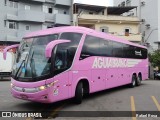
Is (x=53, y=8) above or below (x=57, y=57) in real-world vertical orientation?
above

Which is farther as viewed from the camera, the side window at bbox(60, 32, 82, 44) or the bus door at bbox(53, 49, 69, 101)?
the side window at bbox(60, 32, 82, 44)

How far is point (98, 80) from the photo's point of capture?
1423 cm

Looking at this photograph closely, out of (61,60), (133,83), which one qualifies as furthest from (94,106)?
(133,83)

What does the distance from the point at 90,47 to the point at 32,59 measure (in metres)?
3.57

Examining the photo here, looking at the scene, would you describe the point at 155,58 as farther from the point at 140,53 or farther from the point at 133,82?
the point at 133,82

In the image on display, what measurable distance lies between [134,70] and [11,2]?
24.3 meters

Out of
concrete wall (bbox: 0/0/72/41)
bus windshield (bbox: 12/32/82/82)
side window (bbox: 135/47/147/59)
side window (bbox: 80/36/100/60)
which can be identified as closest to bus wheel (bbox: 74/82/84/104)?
bus windshield (bbox: 12/32/82/82)

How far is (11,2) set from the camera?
38.7m

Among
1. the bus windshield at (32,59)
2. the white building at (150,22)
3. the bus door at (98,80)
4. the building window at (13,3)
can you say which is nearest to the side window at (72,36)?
the bus windshield at (32,59)

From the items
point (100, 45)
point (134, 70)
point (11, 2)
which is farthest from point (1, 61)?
point (100, 45)

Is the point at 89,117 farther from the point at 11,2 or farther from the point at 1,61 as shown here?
the point at 11,2

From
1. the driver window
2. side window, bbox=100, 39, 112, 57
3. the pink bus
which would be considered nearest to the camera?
the pink bus

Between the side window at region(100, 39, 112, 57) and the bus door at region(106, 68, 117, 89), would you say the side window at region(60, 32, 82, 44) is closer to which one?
the side window at region(100, 39, 112, 57)

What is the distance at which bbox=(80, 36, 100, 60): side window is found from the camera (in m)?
12.8
